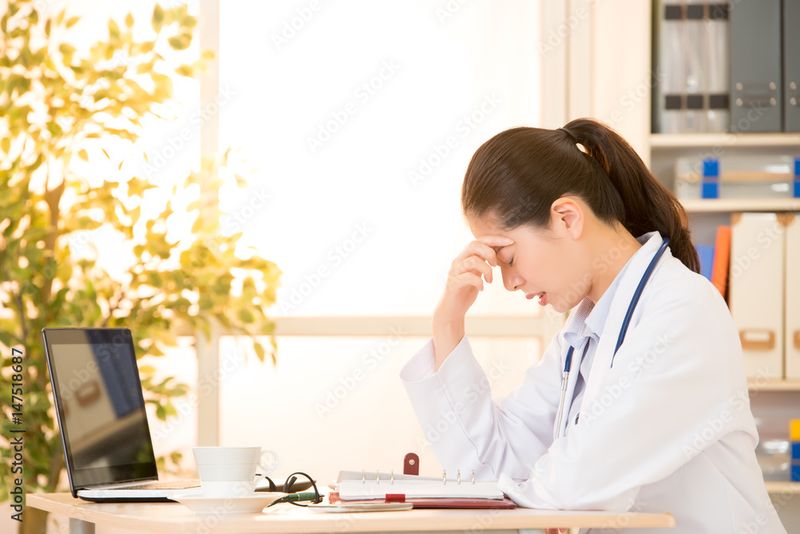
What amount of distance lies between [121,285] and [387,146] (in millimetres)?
974

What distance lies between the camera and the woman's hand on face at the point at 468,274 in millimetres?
1631

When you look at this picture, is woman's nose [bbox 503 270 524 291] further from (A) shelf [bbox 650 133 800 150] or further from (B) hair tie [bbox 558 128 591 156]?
(A) shelf [bbox 650 133 800 150]

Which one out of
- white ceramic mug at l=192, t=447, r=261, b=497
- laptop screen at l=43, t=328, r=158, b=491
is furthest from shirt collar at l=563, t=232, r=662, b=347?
laptop screen at l=43, t=328, r=158, b=491

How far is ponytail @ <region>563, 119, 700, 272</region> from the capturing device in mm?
1699

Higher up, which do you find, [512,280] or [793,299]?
[512,280]

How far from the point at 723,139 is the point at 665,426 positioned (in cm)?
185

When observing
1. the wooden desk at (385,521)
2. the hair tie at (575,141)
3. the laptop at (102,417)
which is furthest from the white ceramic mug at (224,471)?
the hair tie at (575,141)

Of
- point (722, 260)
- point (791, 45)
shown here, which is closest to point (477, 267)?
point (722, 260)

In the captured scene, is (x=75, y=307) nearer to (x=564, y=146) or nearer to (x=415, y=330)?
(x=415, y=330)

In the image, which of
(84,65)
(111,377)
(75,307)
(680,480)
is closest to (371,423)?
(75,307)

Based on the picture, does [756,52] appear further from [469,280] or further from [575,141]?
[469,280]

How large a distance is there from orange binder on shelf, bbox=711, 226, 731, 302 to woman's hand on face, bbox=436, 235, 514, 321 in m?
1.34

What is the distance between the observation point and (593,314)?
1669 mm

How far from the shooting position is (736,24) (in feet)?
9.66
